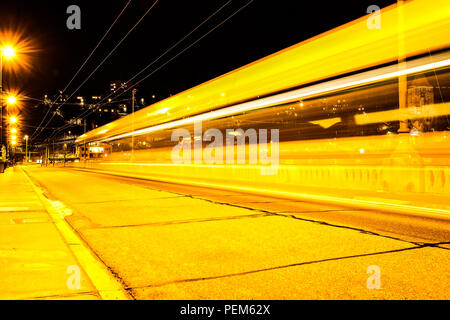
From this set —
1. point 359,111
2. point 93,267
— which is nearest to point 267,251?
point 93,267

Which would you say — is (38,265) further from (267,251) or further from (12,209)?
(12,209)

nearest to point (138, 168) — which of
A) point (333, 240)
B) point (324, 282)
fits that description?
point (333, 240)

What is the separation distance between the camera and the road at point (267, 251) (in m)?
3.61

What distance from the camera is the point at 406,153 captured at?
965cm

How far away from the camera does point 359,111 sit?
9.80 m

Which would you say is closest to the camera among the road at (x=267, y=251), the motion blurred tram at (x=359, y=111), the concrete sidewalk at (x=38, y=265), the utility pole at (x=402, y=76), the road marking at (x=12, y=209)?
the concrete sidewalk at (x=38, y=265)

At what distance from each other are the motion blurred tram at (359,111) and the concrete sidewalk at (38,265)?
22.8ft

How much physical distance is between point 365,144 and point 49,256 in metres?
7.58

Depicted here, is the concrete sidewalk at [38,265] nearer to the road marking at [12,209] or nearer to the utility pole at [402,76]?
the road marking at [12,209]

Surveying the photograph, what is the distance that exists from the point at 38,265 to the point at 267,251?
8.32 ft

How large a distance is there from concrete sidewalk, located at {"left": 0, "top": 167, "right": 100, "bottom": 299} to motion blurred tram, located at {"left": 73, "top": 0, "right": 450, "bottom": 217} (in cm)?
694

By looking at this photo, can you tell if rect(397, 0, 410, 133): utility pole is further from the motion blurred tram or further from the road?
the road

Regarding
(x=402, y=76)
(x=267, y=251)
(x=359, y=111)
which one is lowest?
(x=267, y=251)

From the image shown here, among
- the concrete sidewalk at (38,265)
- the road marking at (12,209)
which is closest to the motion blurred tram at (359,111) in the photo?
the road marking at (12,209)
